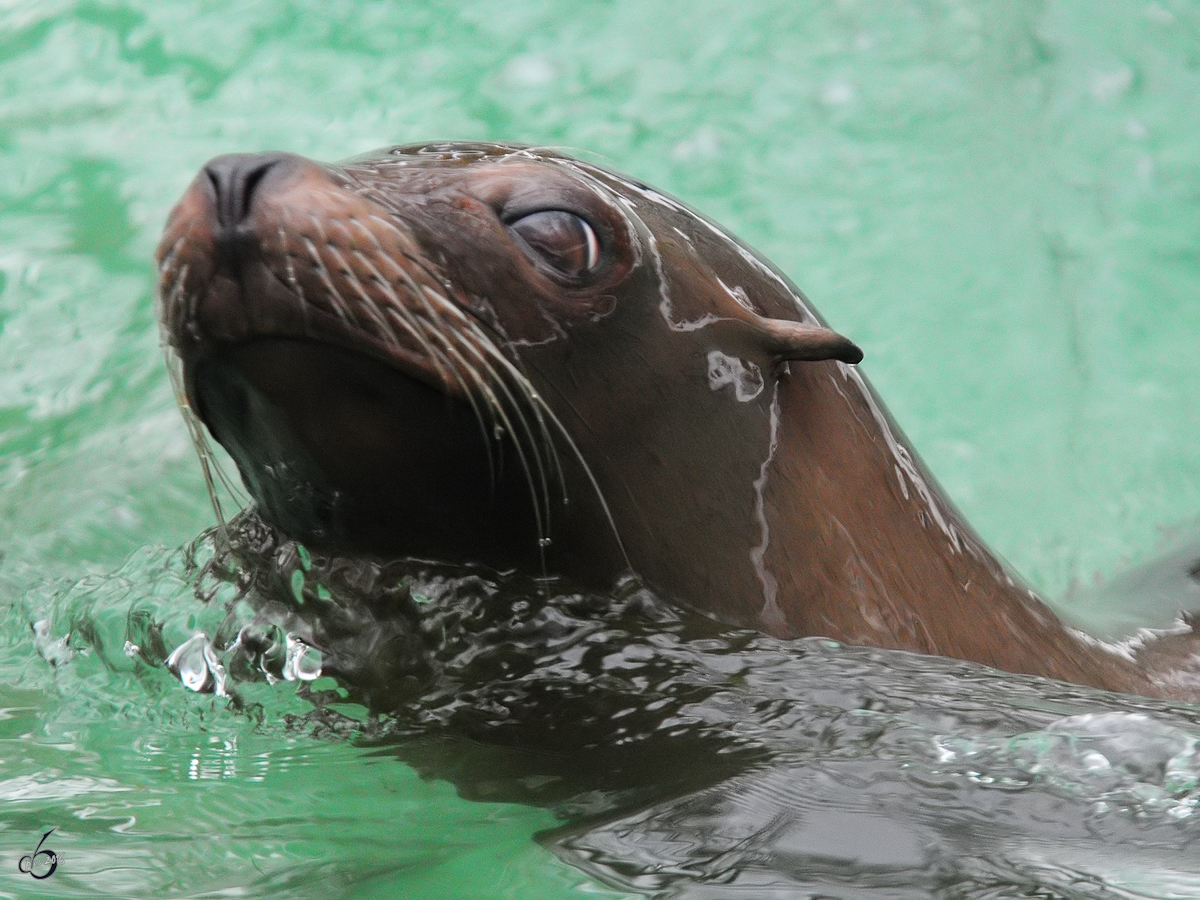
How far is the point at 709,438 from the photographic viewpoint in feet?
8.61

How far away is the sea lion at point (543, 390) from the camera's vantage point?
7.26 feet

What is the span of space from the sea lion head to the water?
25 centimetres

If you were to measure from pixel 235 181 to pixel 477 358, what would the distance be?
43 centimetres

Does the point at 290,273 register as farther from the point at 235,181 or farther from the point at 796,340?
the point at 796,340

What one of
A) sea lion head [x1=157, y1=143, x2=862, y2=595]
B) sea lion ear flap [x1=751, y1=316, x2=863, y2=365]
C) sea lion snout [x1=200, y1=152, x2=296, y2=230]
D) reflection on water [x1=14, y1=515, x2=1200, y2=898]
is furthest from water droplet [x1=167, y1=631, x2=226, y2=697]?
sea lion ear flap [x1=751, y1=316, x2=863, y2=365]

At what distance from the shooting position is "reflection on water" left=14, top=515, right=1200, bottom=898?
185 centimetres

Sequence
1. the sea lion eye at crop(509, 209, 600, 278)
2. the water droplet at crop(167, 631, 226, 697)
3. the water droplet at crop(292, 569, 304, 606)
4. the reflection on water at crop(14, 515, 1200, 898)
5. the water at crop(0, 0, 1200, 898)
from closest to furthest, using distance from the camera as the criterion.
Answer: the reflection on water at crop(14, 515, 1200, 898) → the water at crop(0, 0, 1200, 898) → the sea lion eye at crop(509, 209, 600, 278) → the water droplet at crop(292, 569, 304, 606) → the water droplet at crop(167, 631, 226, 697)

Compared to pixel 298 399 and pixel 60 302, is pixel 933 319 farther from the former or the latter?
pixel 298 399

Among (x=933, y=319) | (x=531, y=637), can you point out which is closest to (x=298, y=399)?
(x=531, y=637)

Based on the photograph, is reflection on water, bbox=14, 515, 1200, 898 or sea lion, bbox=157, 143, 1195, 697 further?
sea lion, bbox=157, 143, 1195, 697

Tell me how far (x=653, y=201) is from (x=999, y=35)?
5493mm

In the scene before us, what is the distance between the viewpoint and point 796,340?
8.99 ft

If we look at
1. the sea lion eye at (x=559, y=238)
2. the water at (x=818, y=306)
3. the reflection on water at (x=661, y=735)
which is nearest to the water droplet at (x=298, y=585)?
the reflection on water at (x=661, y=735)

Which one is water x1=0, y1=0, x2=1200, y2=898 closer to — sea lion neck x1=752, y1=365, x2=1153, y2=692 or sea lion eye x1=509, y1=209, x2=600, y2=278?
sea lion neck x1=752, y1=365, x2=1153, y2=692
